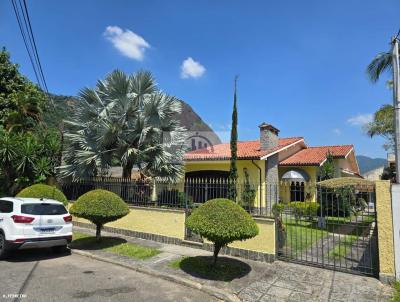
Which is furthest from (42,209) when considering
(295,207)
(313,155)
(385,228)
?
(313,155)

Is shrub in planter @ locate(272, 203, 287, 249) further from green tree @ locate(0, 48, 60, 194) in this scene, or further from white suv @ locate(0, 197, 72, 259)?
green tree @ locate(0, 48, 60, 194)

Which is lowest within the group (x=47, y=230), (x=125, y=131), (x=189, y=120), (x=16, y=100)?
(x=47, y=230)

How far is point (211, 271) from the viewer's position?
6.97 meters

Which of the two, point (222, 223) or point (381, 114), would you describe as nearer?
point (222, 223)

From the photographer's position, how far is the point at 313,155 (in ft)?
71.8

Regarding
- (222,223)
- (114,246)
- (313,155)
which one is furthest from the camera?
(313,155)

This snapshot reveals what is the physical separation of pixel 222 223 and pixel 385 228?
345 cm

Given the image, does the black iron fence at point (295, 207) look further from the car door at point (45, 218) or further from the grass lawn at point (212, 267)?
the car door at point (45, 218)

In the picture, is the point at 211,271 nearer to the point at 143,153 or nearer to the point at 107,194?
the point at 107,194

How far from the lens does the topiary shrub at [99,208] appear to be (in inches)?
351

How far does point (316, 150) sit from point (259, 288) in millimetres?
19329

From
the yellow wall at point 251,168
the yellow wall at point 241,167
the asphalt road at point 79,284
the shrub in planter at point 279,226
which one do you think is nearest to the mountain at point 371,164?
the yellow wall at point 251,168

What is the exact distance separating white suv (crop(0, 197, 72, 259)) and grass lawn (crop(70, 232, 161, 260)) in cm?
136

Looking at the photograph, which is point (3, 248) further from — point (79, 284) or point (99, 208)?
point (79, 284)
